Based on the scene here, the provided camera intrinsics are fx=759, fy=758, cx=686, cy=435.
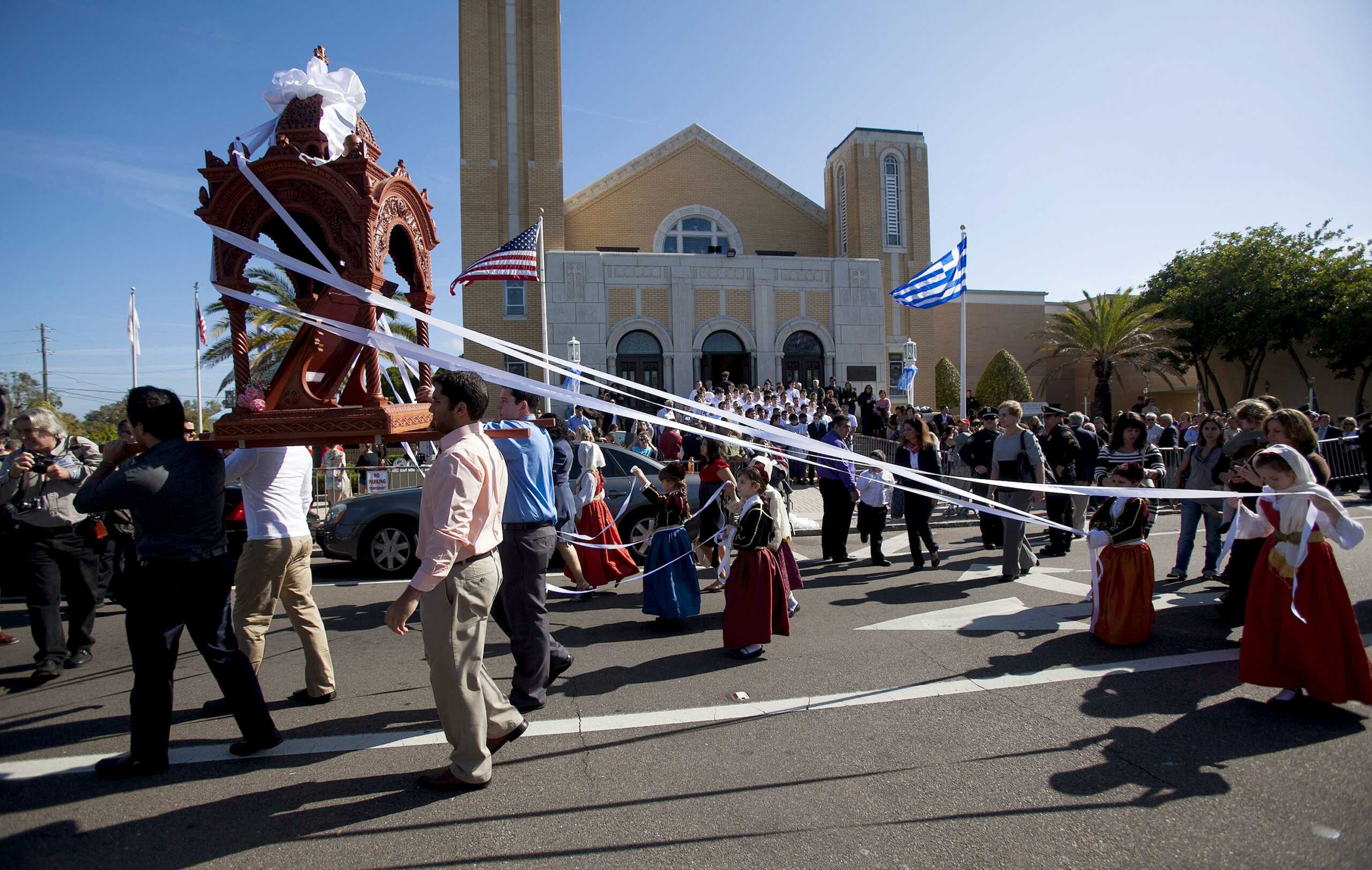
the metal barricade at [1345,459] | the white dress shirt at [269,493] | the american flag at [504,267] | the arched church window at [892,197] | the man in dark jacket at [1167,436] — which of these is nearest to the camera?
the white dress shirt at [269,493]

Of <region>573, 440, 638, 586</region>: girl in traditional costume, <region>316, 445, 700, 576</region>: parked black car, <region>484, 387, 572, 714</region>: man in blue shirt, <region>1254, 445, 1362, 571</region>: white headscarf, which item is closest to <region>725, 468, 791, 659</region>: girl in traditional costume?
<region>484, 387, 572, 714</region>: man in blue shirt

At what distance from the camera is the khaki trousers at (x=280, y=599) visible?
176 inches

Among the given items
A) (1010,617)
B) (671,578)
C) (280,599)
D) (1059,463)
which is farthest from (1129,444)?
(280,599)

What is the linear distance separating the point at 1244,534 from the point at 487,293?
24.7 metres

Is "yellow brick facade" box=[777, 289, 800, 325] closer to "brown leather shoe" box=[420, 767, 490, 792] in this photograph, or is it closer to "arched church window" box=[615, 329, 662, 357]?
"arched church window" box=[615, 329, 662, 357]

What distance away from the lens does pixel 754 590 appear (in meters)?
5.49

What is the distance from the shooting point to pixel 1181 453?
1516 centimetres

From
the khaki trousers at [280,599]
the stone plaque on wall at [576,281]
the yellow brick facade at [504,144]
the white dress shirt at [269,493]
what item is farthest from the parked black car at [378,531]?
the yellow brick facade at [504,144]

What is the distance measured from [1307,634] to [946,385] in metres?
27.6

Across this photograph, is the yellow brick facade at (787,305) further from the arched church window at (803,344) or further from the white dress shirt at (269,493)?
the white dress shirt at (269,493)

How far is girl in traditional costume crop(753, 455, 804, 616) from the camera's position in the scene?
18.6ft

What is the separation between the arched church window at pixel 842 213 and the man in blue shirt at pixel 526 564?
28.8m

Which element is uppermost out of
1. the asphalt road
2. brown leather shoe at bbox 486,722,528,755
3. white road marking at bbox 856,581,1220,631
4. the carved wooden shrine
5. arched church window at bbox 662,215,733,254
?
arched church window at bbox 662,215,733,254

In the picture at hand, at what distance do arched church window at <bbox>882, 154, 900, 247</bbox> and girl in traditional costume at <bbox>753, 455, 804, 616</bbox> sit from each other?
27544 mm
